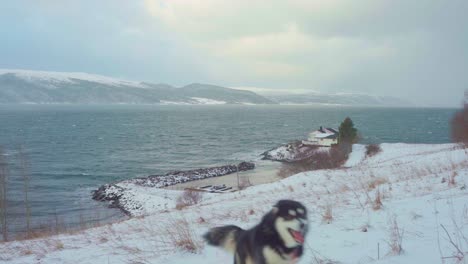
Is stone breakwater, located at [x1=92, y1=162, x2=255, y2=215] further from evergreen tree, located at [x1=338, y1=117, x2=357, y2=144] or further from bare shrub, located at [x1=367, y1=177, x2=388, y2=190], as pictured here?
bare shrub, located at [x1=367, y1=177, x2=388, y2=190]

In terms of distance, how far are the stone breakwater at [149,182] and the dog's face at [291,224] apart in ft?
121

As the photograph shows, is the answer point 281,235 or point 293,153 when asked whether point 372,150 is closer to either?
point 293,153

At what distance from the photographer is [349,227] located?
20.3ft

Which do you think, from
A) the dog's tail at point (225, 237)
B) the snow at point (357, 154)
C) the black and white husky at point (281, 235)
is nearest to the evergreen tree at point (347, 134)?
the snow at point (357, 154)

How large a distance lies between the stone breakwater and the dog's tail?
118 ft

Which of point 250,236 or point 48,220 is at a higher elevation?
point 250,236

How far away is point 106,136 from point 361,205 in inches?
4153

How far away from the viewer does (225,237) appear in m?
3.98

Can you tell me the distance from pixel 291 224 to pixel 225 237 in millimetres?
1112

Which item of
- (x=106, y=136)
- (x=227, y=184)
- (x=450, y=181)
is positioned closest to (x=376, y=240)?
(x=450, y=181)

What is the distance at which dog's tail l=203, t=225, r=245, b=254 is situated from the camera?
13.0 ft

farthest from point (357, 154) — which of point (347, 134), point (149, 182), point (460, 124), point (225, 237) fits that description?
point (225, 237)

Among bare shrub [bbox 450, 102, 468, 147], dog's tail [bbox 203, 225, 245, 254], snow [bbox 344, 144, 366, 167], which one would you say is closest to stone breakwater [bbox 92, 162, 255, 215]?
snow [bbox 344, 144, 366, 167]

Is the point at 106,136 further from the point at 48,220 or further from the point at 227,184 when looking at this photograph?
the point at 48,220
